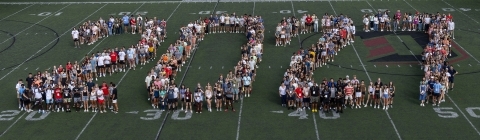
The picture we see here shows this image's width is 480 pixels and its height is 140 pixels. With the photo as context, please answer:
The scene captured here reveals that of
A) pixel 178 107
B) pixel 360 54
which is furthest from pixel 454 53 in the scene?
pixel 178 107

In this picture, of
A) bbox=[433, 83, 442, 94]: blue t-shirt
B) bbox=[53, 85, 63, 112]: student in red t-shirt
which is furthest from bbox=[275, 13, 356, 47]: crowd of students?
bbox=[53, 85, 63, 112]: student in red t-shirt

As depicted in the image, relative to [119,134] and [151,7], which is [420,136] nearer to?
[119,134]

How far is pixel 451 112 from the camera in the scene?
21.6 meters

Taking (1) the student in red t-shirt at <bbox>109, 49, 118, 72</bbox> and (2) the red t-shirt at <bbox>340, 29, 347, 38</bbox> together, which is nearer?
(1) the student in red t-shirt at <bbox>109, 49, 118, 72</bbox>

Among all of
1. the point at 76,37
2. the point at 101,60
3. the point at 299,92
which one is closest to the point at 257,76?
the point at 299,92

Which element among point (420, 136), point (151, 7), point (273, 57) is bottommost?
point (420, 136)

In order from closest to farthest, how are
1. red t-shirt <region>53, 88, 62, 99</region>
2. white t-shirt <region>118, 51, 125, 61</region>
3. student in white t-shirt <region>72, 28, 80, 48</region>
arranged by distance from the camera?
red t-shirt <region>53, 88, 62, 99</region> < white t-shirt <region>118, 51, 125, 61</region> < student in white t-shirt <region>72, 28, 80, 48</region>

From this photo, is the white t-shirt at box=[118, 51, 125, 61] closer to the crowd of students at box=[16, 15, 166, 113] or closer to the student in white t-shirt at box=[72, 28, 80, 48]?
the crowd of students at box=[16, 15, 166, 113]

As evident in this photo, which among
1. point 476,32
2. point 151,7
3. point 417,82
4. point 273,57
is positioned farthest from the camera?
point 151,7

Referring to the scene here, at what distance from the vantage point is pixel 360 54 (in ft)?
99.3

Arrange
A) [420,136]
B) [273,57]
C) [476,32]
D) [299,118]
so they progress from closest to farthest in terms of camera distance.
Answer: [420,136], [299,118], [273,57], [476,32]

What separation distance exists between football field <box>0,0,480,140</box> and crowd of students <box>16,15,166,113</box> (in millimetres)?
501

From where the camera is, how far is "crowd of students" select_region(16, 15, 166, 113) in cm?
2241

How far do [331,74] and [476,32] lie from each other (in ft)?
39.8
